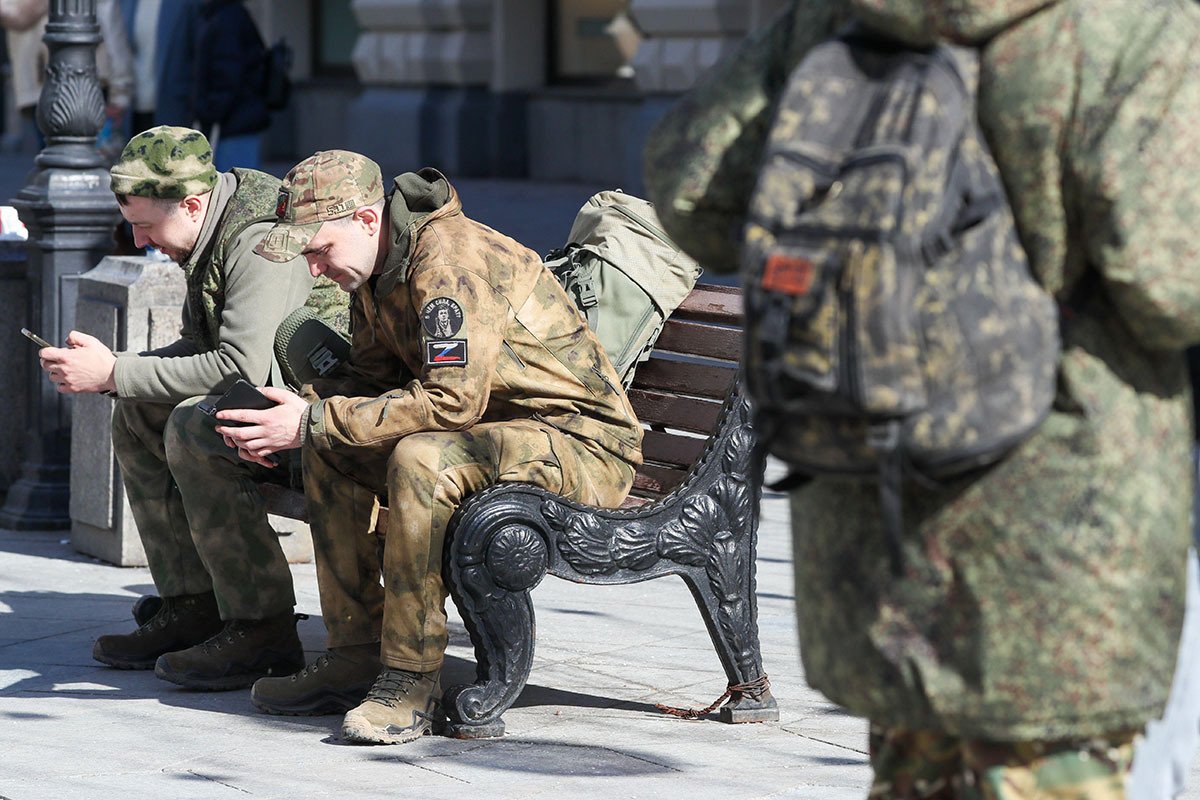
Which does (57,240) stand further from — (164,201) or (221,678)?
(221,678)

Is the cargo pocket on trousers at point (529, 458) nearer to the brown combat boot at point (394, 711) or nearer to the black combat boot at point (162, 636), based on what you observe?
the brown combat boot at point (394, 711)

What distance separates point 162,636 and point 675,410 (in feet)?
4.73

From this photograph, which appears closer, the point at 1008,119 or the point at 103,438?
the point at 1008,119

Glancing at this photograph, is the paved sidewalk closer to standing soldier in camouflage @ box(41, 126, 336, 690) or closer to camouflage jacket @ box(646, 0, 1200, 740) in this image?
standing soldier in camouflage @ box(41, 126, 336, 690)

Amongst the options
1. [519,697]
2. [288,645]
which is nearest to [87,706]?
[288,645]

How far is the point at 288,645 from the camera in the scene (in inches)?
203

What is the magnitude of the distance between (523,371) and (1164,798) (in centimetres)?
218

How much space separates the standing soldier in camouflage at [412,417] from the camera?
446 centimetres

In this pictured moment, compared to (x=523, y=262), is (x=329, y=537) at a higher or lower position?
lower

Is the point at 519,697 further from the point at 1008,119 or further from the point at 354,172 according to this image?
the point at 1008,119

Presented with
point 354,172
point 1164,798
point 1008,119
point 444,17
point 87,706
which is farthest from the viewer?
point 444,17

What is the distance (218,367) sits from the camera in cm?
506

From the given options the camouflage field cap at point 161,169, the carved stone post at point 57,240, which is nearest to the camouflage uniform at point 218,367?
the camouflage field cap at point 161,169

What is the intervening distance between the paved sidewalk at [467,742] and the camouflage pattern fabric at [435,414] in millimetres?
306
